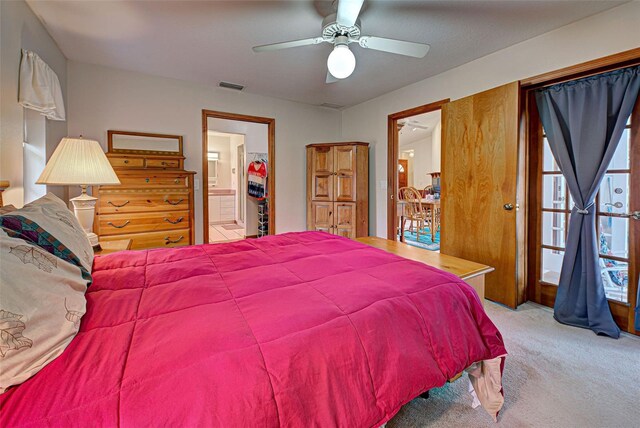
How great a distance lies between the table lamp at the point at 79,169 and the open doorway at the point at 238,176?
1697 millimetres

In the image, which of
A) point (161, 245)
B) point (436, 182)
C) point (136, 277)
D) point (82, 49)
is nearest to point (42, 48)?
point (82, 49)

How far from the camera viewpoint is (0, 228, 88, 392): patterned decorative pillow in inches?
25.1

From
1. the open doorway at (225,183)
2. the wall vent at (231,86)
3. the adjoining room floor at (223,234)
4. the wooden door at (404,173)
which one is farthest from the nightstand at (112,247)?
the wooden door at (404,173)

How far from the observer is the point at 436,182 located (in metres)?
7.73

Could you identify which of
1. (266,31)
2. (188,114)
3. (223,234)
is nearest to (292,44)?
(266,31)

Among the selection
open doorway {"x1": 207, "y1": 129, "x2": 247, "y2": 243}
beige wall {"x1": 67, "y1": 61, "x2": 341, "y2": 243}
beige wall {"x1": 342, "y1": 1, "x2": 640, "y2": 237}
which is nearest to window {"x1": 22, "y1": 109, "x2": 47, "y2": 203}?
beige wall {"x1": 67, "y1": 61, "x2": 341, "y2": 243}

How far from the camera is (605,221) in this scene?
7.48ft

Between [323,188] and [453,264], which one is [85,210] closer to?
[453,264]

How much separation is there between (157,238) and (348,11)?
104 inches

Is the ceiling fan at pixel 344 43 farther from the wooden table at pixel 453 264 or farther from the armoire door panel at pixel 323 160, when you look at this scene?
the armoire door panel at pixel 323 160

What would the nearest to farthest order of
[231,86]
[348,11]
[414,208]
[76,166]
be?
[348,11]
[76,166]
[231,86]
[414,208]

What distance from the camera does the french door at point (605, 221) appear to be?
2125mm

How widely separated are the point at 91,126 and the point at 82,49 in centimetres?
75

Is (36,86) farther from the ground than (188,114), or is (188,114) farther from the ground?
(188,114)
